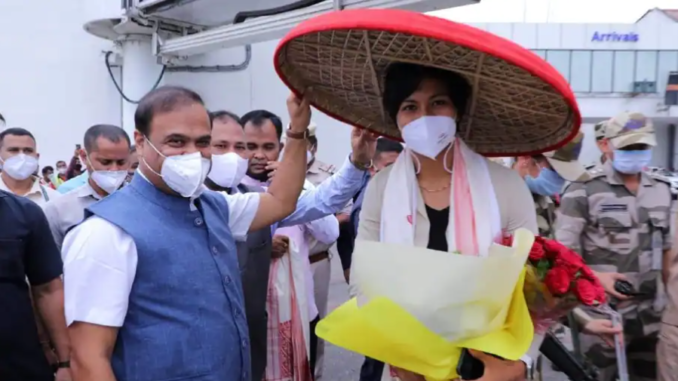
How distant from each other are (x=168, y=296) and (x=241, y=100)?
903 centimetres

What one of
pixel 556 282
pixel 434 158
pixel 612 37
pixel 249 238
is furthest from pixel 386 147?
pixel 612 37

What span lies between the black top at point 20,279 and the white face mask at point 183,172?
65cm

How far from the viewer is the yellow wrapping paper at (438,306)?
5.00 feet

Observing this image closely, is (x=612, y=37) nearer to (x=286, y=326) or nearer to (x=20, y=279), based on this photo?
(x=286, y=326)

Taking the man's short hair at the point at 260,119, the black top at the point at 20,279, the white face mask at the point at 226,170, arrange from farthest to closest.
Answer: the man's short hair at the point at 260,119 → the white face mask at the point at 226,170 → the black top at the point at 20,279

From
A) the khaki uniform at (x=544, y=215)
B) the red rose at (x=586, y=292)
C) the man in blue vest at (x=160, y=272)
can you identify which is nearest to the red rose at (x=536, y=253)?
the red rose at (x=586, y=292)

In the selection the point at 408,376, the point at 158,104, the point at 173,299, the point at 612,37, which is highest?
the point at 612,37

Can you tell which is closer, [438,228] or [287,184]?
[438,228]

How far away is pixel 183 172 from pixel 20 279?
0.83m

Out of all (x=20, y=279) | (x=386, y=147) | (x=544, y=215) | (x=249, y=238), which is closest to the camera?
(x=20, y=279)

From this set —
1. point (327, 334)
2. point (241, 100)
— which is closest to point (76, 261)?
point (327, 334)

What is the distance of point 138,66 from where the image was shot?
30.5 feet

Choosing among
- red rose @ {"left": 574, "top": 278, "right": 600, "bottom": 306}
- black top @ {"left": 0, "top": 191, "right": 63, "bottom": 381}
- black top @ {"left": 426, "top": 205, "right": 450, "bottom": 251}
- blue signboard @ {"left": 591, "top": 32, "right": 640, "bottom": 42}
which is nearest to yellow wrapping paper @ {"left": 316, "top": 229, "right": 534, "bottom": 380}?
red rose @ {"left": 574, "top": 278, "right": 600, "bottom": 306}

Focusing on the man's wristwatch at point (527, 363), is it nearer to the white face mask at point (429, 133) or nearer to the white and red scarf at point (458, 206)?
the white and red scarf at point (458, 206)
